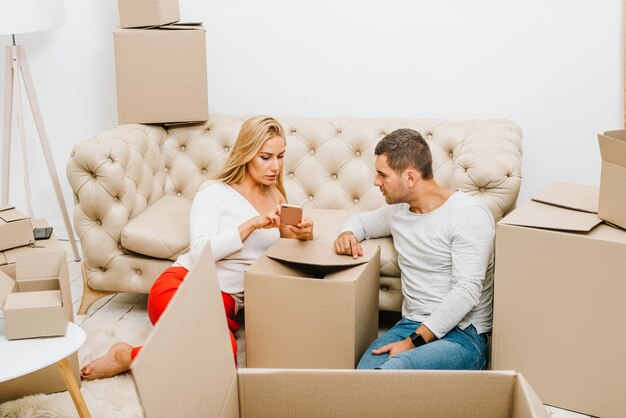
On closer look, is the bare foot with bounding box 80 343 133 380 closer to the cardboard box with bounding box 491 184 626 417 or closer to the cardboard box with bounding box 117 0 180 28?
the cardboard box with bounding box 491 184 626 417

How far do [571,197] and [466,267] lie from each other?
1.49ft

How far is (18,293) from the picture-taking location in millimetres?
2094

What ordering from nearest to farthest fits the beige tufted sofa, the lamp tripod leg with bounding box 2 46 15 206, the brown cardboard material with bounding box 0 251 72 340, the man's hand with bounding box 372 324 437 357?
Result: the brown cardboard material with bounding box 0 251 72 340, the man's hand with bounding box 372 324 437 357, the beige tufted sofa, the lamp tripod leg with bounding box 2 46 15 206

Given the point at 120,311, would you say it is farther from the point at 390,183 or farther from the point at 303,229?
the point at 390,183

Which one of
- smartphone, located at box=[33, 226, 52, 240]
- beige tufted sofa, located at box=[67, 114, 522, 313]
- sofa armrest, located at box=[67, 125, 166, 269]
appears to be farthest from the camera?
sofa armrest, located at box=[67, 125, 166, 269]

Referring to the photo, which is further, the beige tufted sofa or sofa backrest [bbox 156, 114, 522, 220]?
sofa backrest [bbox 156, 114, 522, 220]

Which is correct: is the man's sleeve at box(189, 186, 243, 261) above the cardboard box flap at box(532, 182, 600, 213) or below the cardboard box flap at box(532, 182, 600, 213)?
below

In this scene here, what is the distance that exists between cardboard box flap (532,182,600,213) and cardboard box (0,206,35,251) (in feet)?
5.42

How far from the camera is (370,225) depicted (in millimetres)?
2682

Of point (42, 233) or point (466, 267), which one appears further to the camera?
point (42, 233)

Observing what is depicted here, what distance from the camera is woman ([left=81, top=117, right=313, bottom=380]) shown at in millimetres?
2541

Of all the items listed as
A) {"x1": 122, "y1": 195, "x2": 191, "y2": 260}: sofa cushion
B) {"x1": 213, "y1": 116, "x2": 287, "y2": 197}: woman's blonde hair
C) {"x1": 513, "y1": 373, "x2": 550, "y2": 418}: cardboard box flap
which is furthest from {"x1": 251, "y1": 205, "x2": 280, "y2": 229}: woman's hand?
{"x1": 513, "y1": 373, "x2": 550, "y2": 418}: cardboard box flap

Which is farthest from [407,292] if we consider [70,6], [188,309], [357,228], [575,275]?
[70,6]

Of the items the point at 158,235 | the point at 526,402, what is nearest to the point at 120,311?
the point at 158,235
